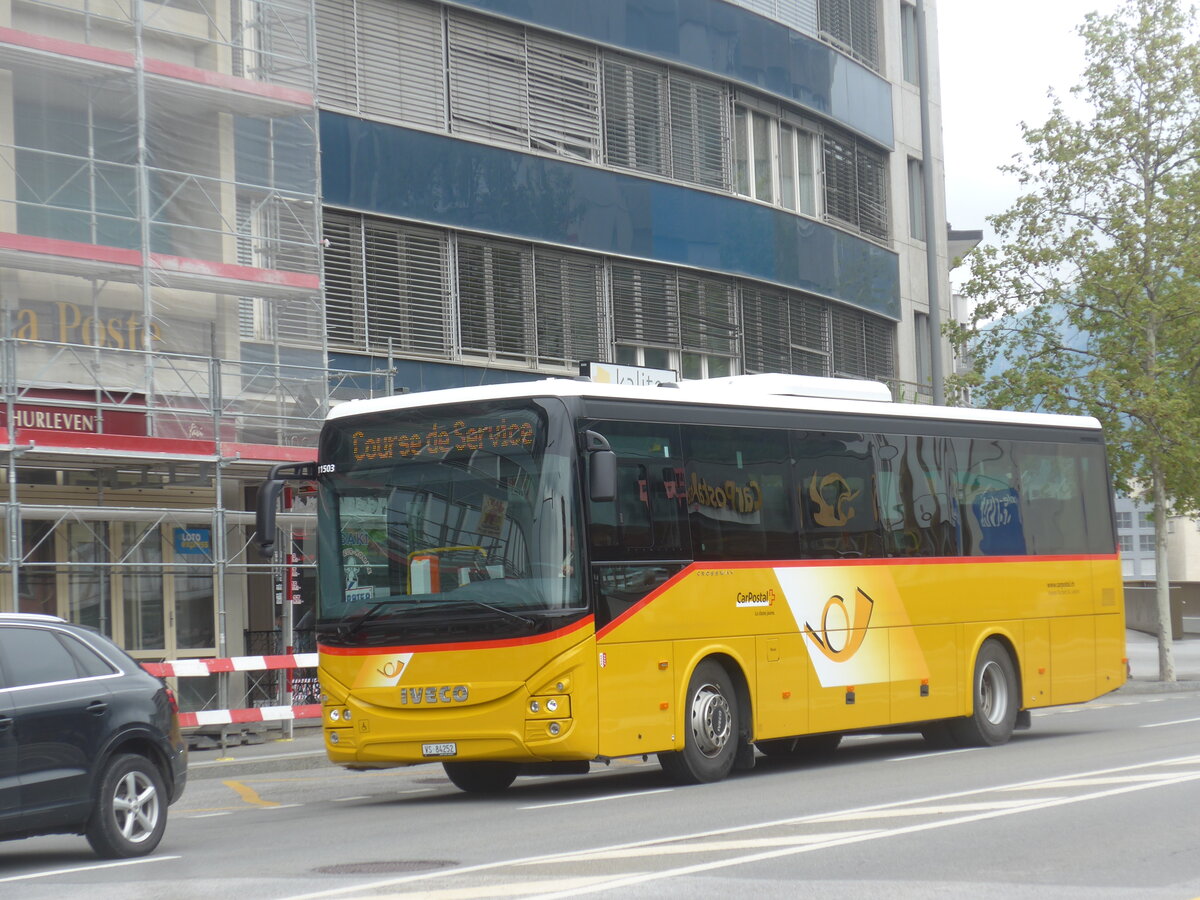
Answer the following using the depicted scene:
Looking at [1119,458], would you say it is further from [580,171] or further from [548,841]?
[548,841]

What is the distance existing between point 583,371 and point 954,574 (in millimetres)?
6762

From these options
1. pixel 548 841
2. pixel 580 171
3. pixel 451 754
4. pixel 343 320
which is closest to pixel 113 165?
pixel 343 320

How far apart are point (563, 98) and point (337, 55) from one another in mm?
4364

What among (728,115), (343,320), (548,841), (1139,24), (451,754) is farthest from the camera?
(728,115)

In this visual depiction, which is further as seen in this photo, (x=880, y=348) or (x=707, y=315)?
(x=880, y=348)

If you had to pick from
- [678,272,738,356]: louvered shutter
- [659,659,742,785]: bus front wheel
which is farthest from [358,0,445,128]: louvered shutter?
[659,659,742,785]: bus front wheel

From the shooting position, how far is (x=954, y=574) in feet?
57.4

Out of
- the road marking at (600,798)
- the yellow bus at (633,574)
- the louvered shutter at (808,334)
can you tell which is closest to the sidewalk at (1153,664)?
the louvered shutter at (808,334)

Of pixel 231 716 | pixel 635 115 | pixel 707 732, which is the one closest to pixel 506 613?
pixel 707 732

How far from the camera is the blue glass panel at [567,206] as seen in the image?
83.4ft

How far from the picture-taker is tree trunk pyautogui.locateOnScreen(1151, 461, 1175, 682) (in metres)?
28.6

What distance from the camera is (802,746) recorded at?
1834cm

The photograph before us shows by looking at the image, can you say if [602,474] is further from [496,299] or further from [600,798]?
[496,299]

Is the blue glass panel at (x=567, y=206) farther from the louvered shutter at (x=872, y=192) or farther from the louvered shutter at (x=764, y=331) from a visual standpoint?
the louvered shutter at (x=872, y=192)
